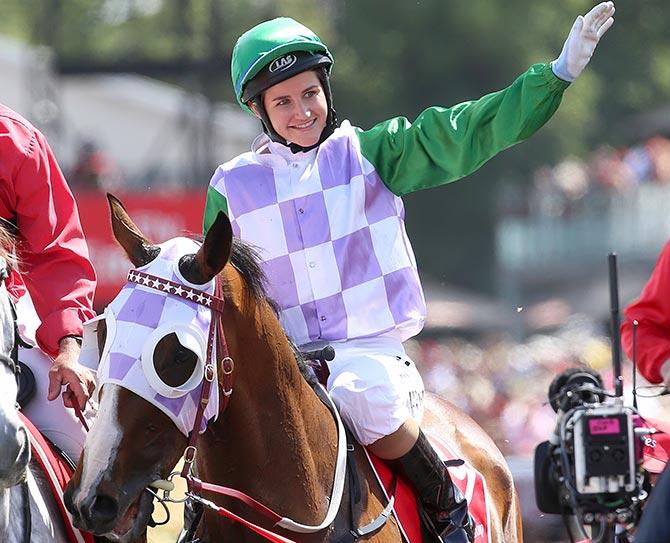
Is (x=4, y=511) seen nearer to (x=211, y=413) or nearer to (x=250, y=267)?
(x=211, y=413)

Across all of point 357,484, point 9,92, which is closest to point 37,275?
point 357,484

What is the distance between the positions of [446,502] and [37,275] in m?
1.59

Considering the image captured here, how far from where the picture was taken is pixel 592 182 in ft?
101

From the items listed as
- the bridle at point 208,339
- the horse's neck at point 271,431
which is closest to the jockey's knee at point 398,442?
the horse's neck at point 271,431

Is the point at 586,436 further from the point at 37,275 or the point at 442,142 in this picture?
the point at 37,275

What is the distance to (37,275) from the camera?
525 cm

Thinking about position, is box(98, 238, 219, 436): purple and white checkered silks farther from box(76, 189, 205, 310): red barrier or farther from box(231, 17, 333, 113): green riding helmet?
box(76, 189, 205, 310): red barrier

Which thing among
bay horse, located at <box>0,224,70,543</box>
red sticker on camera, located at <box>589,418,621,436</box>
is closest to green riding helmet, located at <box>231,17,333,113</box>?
bay horse, located at <box>0,224,70,543</box>

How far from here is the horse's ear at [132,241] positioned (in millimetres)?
4824

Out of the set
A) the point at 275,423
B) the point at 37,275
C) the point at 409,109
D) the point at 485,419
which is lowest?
the point at 485,419

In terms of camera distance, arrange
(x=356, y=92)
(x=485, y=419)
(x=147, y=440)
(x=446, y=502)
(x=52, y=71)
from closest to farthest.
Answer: (x=147, y=440) < (x=446, y=502) < (x=485, y=419) < (x=52, y=71) < (x=356, y=92)

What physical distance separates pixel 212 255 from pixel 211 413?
0.47 meters

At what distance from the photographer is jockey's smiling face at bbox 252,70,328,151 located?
549 cm

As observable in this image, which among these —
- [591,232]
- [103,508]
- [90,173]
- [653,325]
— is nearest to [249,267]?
[103,508]
